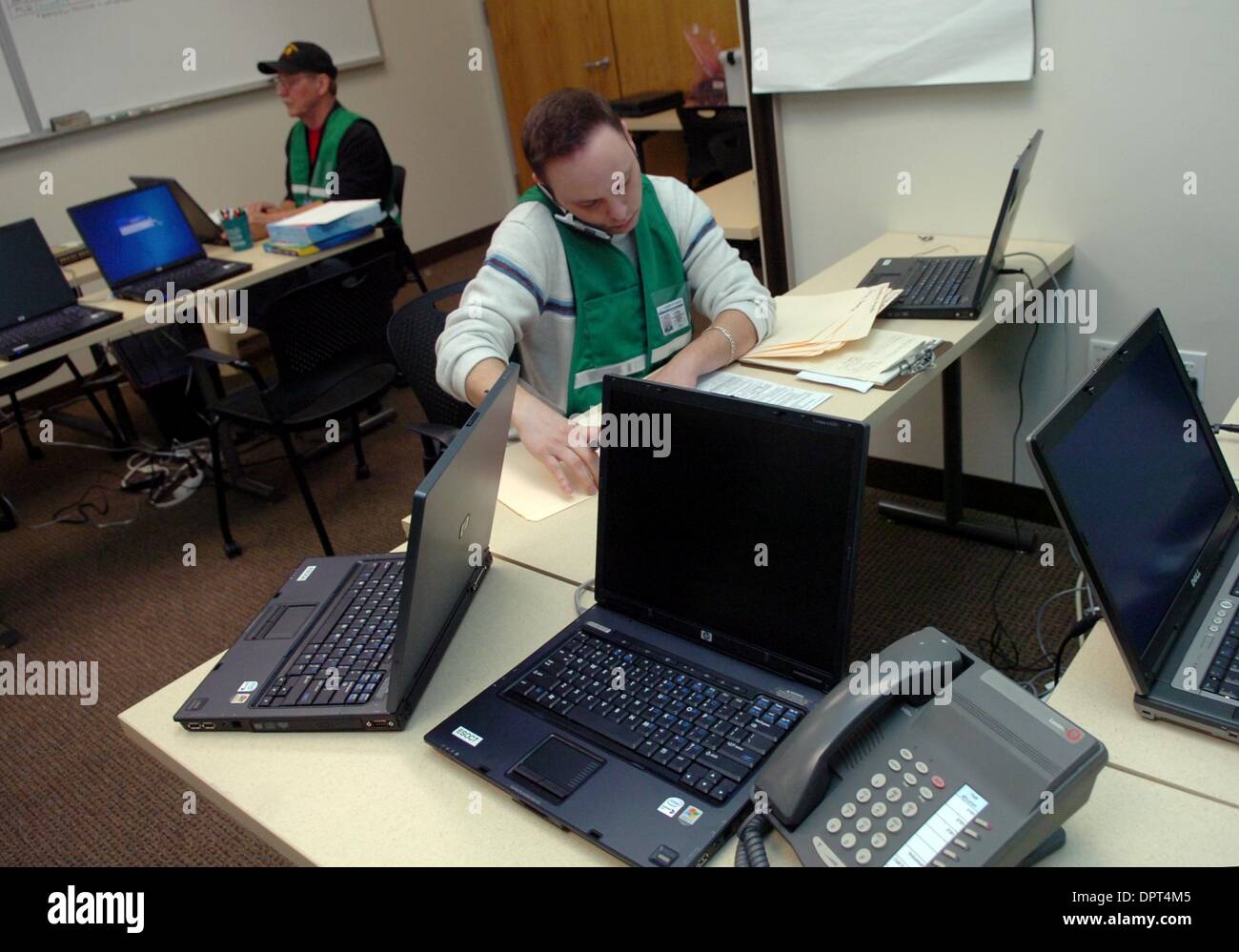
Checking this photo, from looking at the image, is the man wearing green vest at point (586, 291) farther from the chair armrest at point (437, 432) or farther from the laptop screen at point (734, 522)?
A: the laptop screen at point (734, 522)

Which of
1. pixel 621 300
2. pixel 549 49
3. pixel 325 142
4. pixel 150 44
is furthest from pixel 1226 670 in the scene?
pixel 549 49

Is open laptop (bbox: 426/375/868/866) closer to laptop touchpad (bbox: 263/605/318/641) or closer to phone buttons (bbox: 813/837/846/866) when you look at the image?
phone buttons (bbox: 813/837/846/866)

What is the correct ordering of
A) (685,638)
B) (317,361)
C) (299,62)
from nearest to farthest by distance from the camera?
(685,638), (317,361), (299,62)

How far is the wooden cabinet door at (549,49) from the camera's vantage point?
5.40 metres

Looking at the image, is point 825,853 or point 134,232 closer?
point 825,853

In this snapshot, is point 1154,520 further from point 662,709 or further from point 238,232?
point 238,232

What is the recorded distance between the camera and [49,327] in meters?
2.93

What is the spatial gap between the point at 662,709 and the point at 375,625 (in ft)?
1.39

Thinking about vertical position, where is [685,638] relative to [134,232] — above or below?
below

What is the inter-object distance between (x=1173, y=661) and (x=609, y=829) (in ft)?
2.01
